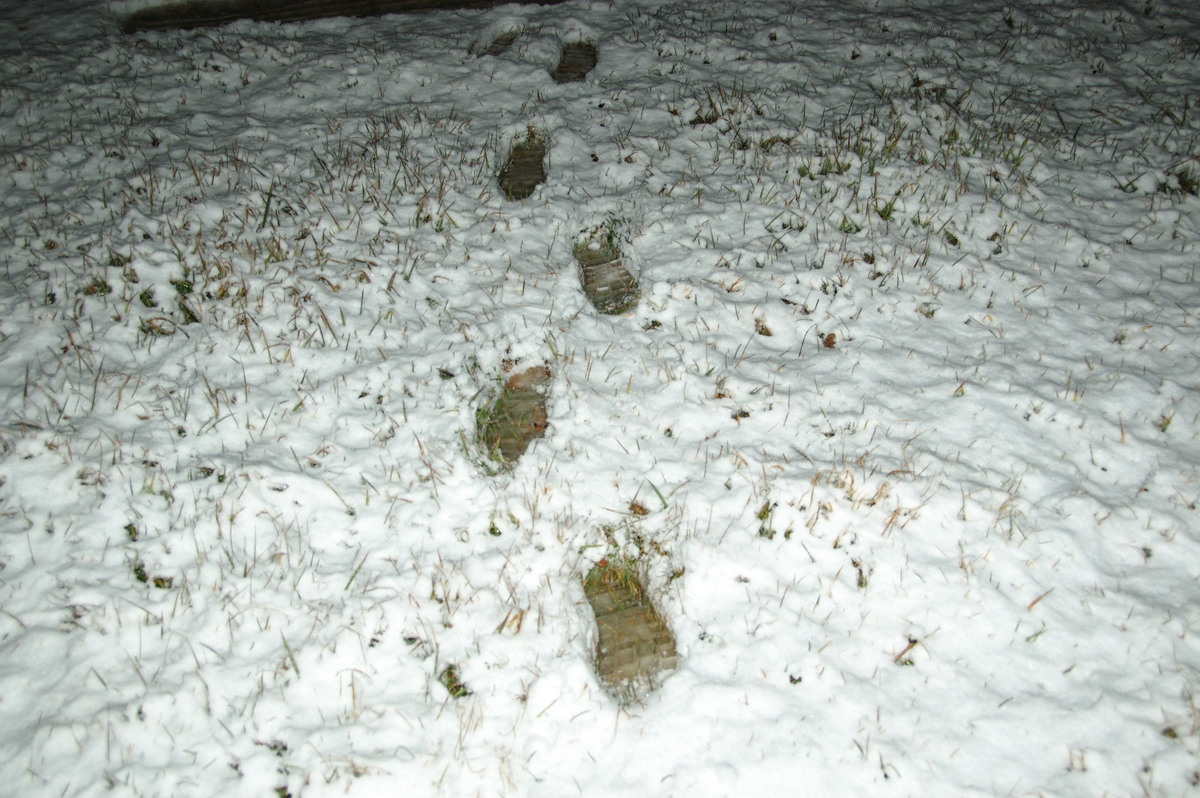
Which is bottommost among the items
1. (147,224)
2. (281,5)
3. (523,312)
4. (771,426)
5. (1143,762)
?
(1143,762)

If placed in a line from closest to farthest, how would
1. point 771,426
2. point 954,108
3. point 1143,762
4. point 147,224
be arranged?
point 1143,762 < point 771,426 < point 147,224 < point 954,108

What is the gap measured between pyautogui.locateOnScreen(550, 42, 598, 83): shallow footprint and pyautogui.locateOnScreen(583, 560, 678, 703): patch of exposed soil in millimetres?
4670

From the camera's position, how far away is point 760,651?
9.21 ft

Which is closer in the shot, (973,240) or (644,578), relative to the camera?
(644,578)

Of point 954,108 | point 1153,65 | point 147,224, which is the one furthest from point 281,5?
point 1153,65

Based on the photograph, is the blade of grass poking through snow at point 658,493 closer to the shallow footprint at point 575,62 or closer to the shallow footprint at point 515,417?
the shallow footprint at point 515,417

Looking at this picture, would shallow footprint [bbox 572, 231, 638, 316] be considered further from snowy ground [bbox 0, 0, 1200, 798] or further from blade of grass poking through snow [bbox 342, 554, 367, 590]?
blade of grass poking through snow [bbox 342, 554, 367, 590]

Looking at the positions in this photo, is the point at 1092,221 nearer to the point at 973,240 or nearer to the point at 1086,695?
the point at 973,240

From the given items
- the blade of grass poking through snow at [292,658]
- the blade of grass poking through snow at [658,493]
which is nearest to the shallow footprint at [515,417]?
the blade of grass poking through snow at [658,493]

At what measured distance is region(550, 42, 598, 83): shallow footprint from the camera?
244 inches

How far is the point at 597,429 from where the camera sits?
3572 mm

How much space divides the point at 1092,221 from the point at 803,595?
3.61 meters

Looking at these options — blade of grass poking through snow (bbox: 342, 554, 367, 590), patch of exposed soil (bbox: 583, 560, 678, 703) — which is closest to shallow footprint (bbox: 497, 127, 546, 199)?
blade of grass poking through snow (bbox: 342, 554, 367, 590)

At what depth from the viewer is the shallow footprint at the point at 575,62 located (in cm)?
620
